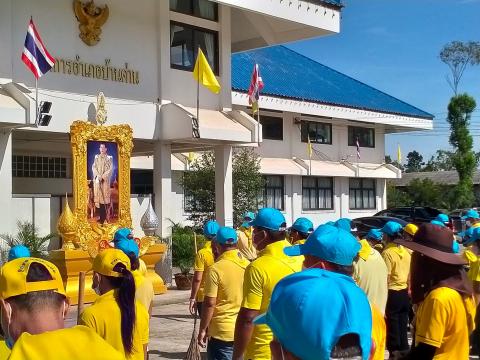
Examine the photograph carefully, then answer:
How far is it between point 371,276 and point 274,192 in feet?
84.5

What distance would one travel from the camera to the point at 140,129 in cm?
1688

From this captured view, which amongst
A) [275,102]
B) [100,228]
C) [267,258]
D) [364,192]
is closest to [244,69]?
[275,102]

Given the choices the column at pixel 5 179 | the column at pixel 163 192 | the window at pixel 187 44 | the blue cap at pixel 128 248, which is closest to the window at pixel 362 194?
the window at pixel 187 44

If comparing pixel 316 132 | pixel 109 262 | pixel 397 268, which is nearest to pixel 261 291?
pixel 109 262

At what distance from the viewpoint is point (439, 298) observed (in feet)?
12.0

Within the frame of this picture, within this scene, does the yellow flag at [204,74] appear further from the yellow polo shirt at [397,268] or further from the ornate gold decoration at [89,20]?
the yellow polo shirt at [397,268]

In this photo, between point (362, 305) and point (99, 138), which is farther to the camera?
point (99, 138)

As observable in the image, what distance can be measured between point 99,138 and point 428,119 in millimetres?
27728

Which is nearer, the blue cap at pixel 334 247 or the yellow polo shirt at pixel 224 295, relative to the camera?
the blue cap at pixel 334 247

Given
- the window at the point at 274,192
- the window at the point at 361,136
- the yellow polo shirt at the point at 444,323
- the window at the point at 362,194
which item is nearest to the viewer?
the yellow polo shirt at the point at 444,323

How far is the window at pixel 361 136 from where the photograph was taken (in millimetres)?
36906

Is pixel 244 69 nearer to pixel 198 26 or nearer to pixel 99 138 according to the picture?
pixel 198 26

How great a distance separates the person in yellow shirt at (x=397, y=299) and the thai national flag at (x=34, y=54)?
8.05m

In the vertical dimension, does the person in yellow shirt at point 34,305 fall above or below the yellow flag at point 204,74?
below
